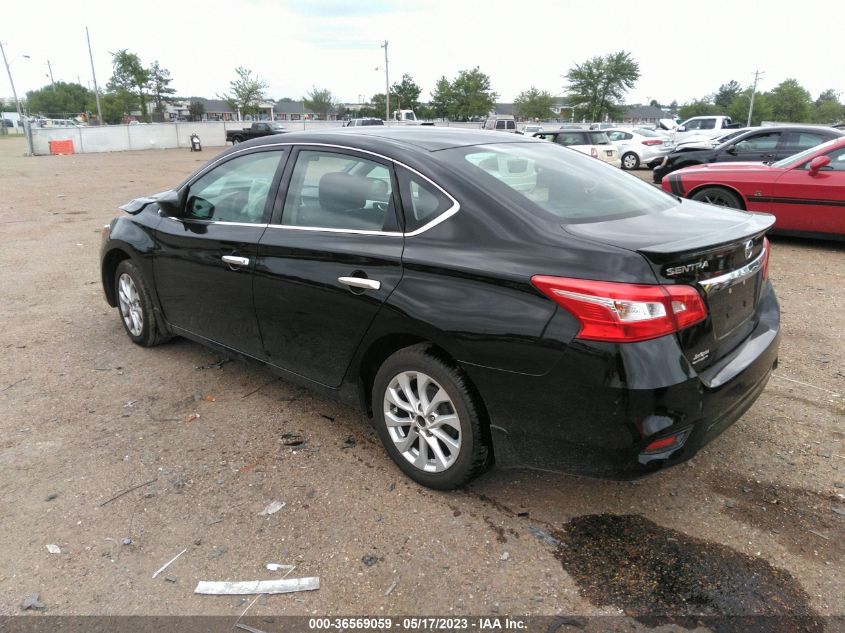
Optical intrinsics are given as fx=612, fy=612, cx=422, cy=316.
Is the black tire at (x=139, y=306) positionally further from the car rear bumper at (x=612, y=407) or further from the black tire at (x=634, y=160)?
the black tire at (x=634, y=160)

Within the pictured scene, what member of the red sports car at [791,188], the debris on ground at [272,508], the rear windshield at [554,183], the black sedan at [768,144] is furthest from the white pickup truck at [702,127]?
the debris on ground at [272,508]

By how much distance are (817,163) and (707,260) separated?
667cm

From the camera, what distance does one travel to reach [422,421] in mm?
2930

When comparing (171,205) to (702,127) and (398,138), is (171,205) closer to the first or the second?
(398,138)

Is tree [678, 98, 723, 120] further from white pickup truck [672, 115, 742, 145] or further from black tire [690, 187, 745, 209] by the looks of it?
black tire [690, 187, 745, 209]

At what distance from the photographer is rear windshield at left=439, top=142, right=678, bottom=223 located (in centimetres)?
278

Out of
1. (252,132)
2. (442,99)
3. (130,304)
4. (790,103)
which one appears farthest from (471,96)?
(130,304)

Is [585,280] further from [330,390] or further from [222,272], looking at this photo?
[222,272]

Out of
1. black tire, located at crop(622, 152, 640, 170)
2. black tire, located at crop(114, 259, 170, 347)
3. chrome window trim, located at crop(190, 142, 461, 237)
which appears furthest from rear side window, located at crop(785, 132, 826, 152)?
black tire, located at crop(114, 259, 170, 347)

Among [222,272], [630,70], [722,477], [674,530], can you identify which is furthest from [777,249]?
[630,70]

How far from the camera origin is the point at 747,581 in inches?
94.2

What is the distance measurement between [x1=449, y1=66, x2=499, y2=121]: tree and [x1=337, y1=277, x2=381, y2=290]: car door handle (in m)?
69.1

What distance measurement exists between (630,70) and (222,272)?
6367 centimetres

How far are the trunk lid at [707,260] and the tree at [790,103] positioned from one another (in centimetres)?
8793
